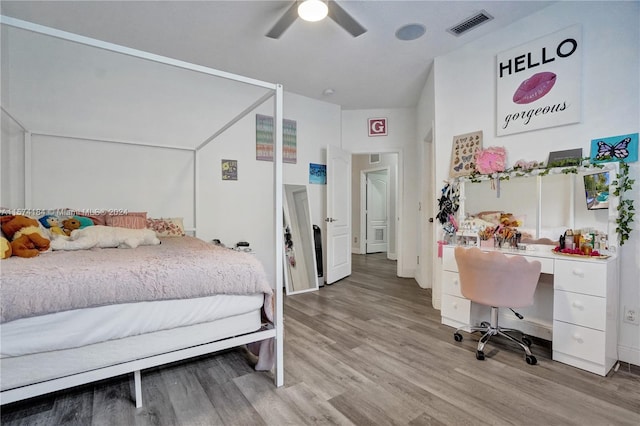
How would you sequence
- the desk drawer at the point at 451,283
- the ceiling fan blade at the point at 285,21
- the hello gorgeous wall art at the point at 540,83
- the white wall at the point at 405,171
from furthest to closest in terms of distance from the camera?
the white wall at the point at 405,171
the desk drawer at the point at 451,283
the hello gorgeous wall art at the point at 540,83
the ceiling fan blade at the point at 285,21

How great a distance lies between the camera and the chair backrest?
213 centimetres

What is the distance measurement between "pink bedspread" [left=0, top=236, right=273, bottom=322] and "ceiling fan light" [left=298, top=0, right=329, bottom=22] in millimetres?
1801

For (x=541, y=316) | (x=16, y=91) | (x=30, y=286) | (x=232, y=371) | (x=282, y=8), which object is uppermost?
(x=282, y=8)

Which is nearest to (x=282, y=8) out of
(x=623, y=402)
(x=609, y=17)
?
(x=609, y=17)

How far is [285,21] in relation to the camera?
2396 mm

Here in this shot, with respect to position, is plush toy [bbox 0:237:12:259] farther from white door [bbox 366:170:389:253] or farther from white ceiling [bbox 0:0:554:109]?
white door [bbox 366:170:389:253]

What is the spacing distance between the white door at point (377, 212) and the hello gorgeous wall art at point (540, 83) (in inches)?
183

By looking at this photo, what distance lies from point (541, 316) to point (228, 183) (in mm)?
3533

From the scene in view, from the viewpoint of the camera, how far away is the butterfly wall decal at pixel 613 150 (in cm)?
214

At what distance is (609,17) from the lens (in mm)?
2225

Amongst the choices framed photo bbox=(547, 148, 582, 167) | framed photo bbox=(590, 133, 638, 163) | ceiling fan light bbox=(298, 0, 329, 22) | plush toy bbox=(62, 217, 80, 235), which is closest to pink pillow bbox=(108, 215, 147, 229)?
plush toy bbox=(62, 217, 80, 235)

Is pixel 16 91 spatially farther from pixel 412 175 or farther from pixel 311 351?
pixel 412 175

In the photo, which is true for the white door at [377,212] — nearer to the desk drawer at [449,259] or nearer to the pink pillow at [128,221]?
the desk drawer at [449,259]

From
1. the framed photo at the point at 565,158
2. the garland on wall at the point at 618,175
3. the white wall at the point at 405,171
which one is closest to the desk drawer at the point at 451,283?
the garland on wall at the point at 618,175
